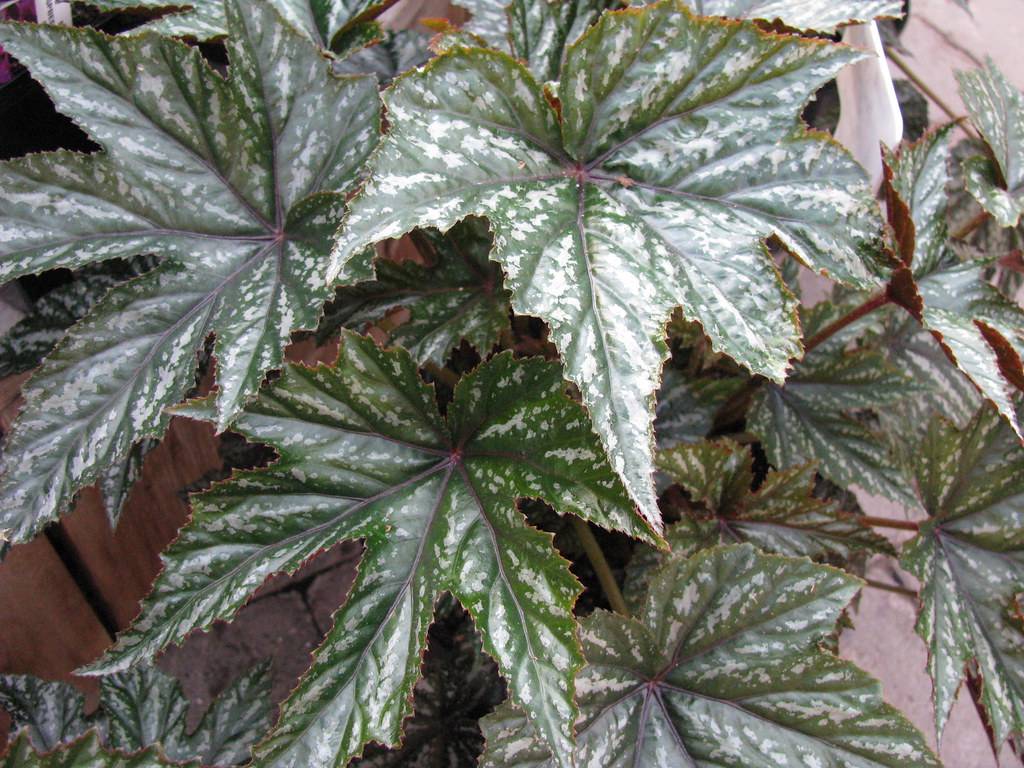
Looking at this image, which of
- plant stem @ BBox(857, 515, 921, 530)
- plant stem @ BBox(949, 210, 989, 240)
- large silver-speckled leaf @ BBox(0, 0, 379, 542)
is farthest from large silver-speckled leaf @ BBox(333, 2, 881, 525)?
plant stem @ BBox(949, 210, 989, 240)

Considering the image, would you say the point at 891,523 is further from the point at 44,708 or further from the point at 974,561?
the point at 44,708

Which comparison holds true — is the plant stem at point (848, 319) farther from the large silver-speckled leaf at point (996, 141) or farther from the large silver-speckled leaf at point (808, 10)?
the large silver-speckled leaf at point (808, 10)

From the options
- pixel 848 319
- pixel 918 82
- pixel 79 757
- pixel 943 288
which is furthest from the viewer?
pixel 918 82

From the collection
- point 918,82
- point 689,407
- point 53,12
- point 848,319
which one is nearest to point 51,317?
point 53,12

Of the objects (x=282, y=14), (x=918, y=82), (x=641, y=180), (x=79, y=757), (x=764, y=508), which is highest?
(x=282, y=14)

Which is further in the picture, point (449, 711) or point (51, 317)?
point (449, 711)

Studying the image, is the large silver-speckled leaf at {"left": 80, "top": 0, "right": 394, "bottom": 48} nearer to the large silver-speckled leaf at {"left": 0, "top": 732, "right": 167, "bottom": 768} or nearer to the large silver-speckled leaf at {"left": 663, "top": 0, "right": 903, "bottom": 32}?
the large silver-speckled leaf at {"left": 663, "top": 0, "right": 903, "bottom": 32}

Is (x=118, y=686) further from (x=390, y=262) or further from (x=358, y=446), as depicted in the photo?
(x=390, y=262)
